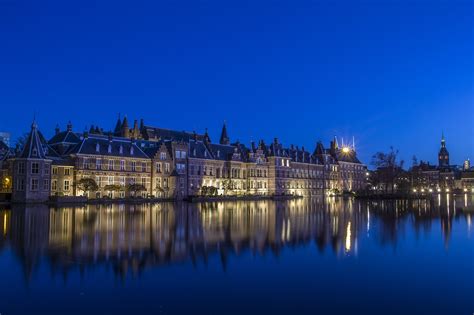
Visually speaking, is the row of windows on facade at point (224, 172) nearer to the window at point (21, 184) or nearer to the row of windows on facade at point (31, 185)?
the row of windows on facade at point (31, 185)

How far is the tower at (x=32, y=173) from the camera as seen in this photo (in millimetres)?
59438

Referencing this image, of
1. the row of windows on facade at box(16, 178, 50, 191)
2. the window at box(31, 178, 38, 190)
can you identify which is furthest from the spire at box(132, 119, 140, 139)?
the window at box(31, 178, 38, 190)

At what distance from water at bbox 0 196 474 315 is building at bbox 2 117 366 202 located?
4052 centimetres

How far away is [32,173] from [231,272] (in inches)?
2063

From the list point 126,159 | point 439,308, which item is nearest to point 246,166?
point 126,159

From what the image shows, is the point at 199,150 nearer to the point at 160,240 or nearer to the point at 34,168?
the point at 34,168

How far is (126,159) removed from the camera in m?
76.1

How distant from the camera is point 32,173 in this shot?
6044 centimetres

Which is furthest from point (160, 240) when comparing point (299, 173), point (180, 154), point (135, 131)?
point (299, 173)

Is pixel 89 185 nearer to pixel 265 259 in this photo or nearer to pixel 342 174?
pixel 265 259

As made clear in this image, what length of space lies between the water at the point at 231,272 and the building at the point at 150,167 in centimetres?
4052

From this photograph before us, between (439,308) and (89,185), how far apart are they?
6132 cm

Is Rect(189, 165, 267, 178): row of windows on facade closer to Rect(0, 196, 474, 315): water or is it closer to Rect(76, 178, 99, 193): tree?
Rect(76, 178, 99, 193): tree

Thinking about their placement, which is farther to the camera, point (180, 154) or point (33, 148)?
point (180, 154)
